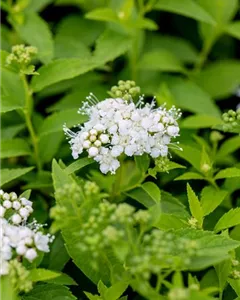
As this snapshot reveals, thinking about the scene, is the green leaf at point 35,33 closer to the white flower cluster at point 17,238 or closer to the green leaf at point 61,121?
the green leaf at point 61,121

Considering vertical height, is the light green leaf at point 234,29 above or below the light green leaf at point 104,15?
A: below

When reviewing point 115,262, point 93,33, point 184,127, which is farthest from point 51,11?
point 115,262

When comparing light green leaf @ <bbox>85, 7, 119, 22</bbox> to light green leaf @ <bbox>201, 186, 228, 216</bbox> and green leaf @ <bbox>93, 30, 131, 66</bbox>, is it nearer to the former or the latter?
green leaf @ <bbox>93, 30, 131, 66</bbox>

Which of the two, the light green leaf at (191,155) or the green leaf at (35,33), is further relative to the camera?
the green leaf at (35,33)

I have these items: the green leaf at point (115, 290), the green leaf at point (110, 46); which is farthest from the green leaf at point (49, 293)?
the green leaf at point (110, 46)

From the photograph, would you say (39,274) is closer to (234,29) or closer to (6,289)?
(6,289)

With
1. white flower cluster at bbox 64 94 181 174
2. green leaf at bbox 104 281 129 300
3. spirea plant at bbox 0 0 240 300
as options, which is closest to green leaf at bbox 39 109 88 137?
spirea plant at bbox 0 0 240 300
